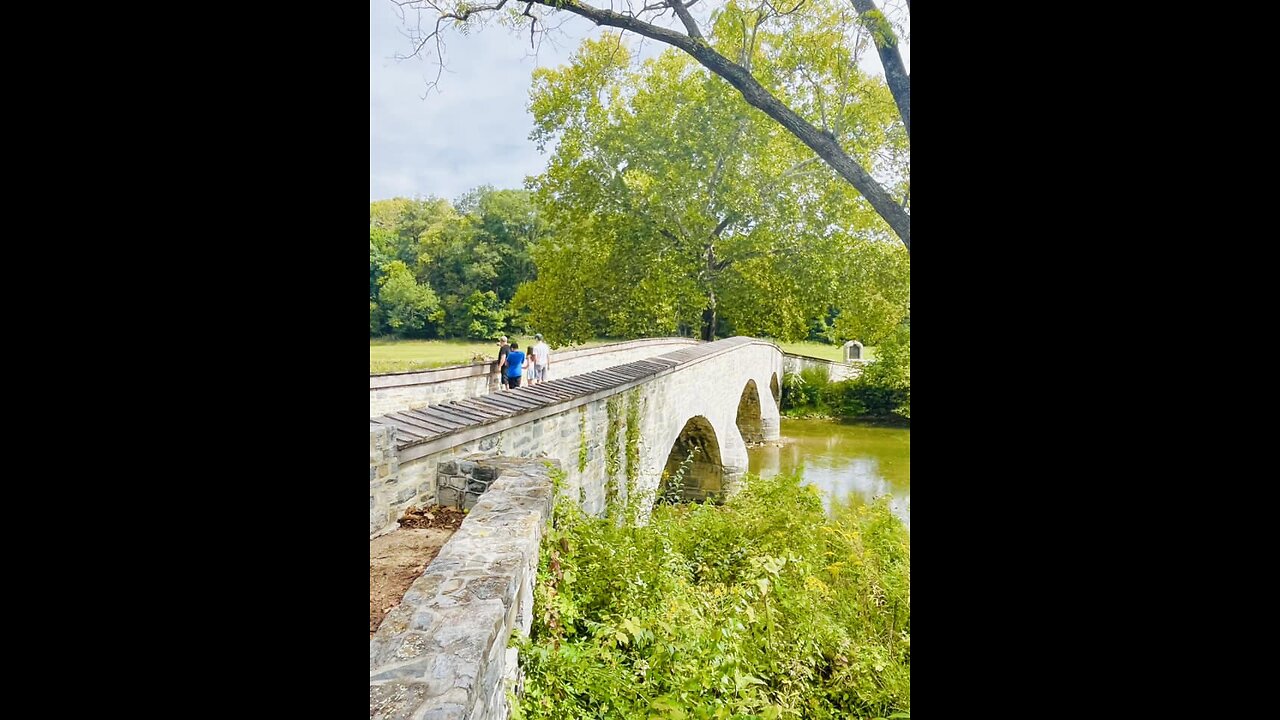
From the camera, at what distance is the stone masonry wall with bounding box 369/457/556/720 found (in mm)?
1797

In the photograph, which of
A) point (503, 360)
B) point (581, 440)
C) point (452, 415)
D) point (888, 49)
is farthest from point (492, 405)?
point (503, 360)

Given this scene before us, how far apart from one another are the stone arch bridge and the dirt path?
96 millimetres

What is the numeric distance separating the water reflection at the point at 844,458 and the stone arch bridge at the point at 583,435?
1863 mm

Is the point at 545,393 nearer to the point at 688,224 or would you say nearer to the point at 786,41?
the point at 786,41

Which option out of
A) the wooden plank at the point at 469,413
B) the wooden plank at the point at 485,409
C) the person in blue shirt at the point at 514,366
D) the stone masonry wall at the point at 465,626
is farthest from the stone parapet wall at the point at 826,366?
the stone masonry wall at the point at 465,626

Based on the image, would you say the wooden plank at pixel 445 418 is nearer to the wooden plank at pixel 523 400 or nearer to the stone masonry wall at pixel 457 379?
the stone masonry wall at pixel 457 379

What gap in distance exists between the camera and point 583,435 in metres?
6.09

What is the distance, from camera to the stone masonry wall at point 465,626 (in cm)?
180

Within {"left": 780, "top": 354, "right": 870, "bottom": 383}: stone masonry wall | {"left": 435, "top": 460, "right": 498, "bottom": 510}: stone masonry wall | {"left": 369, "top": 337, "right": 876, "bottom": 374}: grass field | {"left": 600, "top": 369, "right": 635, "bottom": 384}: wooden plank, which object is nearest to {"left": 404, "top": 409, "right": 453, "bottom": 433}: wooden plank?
{"left": 435, "top": 460, "right": 498, "bottom": 510}: stone masonry wall
